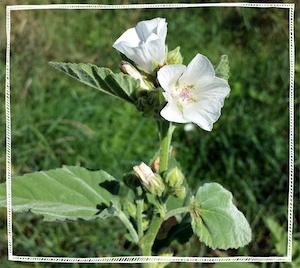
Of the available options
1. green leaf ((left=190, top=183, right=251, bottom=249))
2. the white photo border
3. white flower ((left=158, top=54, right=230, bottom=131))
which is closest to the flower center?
white flower ((left=158, top=54, right=230, bottom=131))

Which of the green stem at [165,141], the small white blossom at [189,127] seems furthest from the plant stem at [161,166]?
the small white blossom at [189,127]

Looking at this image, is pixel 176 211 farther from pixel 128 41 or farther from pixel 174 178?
pixel 128 41

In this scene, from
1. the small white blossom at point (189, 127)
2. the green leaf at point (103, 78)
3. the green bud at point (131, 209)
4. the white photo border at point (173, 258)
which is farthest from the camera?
the small white blossom at point (189, 127)

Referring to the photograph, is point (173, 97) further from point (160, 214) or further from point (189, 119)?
point (160, 214)

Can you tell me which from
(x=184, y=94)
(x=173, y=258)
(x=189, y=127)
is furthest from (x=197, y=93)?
(x=189, y=127)

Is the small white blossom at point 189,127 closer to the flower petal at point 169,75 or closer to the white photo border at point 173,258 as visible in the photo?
the white photo border at point 173,258

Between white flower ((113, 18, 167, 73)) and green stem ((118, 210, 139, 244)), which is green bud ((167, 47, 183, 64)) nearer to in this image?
white flower ((113, 18, 167, 73))

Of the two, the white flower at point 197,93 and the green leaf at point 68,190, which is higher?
the white flower at point 197,93
